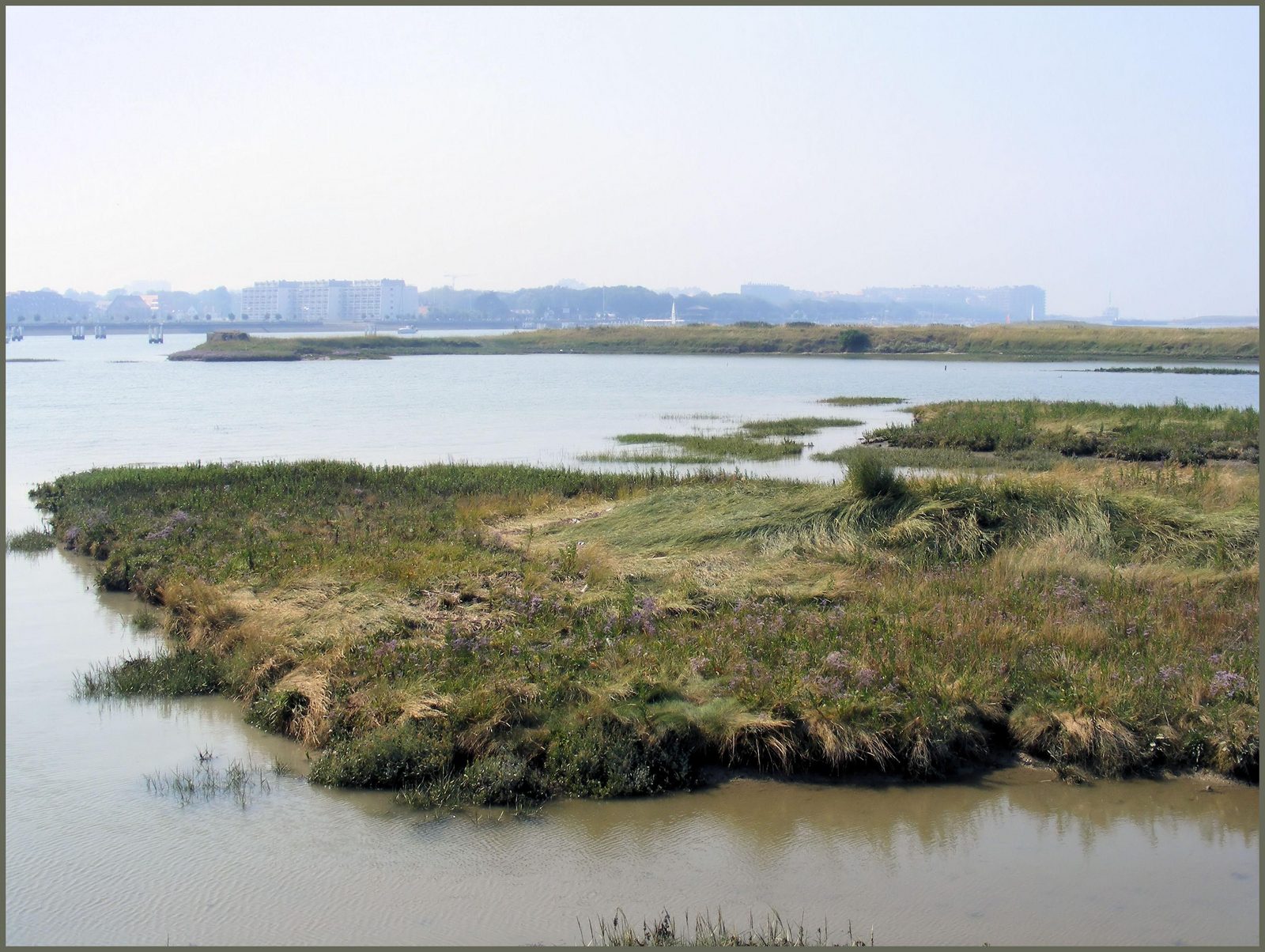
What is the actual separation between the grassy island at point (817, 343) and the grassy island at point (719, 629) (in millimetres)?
85191

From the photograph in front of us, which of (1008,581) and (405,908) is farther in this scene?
(1008,581)

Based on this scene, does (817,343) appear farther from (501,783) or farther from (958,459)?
(501,783)

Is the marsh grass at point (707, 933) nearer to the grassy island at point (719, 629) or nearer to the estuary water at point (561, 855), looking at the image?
the estuary water at point (561, 855)

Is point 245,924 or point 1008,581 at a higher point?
point 1008,581

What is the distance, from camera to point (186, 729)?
33.4 feet

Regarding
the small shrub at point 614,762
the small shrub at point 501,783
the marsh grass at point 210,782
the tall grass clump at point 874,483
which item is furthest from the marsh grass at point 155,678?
the tall grass clump at point 874,483

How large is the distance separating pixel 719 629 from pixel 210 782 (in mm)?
4864

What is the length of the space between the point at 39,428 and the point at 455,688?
122ft

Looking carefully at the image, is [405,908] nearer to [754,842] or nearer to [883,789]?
[754,842]

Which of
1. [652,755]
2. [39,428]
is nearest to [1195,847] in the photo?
[652,755]

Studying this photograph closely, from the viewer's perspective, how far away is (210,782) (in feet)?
29.1

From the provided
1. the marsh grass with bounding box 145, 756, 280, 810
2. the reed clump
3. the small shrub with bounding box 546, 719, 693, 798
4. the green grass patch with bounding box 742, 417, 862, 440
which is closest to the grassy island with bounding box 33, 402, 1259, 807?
the small shrub with bounding box 546, 719, 693, 798

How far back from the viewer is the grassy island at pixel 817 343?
98.2m

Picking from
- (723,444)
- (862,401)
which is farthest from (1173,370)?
(723,444)
